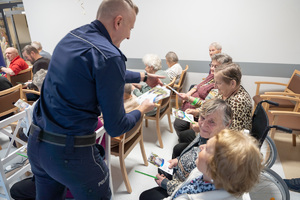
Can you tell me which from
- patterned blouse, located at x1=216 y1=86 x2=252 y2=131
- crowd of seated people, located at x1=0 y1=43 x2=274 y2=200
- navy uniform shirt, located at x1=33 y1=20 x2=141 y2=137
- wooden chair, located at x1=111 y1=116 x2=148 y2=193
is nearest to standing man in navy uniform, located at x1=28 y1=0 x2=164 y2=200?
navy uniform shirt, located at x1=33 y1=20 x2=141 y2=137

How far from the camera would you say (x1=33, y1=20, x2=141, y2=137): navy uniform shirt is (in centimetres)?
90

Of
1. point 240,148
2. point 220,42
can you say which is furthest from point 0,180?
point 220,42

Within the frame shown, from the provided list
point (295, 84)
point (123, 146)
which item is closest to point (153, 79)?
point (123, 146)

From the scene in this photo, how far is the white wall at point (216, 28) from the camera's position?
10.4 ft

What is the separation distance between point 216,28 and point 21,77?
12.6ft

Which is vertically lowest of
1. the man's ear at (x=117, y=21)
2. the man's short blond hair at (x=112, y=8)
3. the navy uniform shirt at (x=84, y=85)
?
the navy uniform shirt at (x=84, y=85)

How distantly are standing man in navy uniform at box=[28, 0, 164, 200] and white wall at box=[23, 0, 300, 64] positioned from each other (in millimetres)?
2879

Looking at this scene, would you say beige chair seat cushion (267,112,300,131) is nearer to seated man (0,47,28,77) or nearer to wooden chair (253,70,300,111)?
wooden chair (253,70,300,111)

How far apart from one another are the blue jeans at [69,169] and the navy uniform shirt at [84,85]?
0.31ft

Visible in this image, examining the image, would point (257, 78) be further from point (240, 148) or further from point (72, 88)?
point (72, 88)

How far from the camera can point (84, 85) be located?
92cm

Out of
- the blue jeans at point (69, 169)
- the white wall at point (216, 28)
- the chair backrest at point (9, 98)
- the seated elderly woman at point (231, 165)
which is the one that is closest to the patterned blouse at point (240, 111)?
the seated elderly woman at point (231, 165)

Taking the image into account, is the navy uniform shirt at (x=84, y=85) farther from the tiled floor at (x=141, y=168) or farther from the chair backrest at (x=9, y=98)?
the chair backrest at (x=9, y=98)

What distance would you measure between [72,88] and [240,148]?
2.56ft
